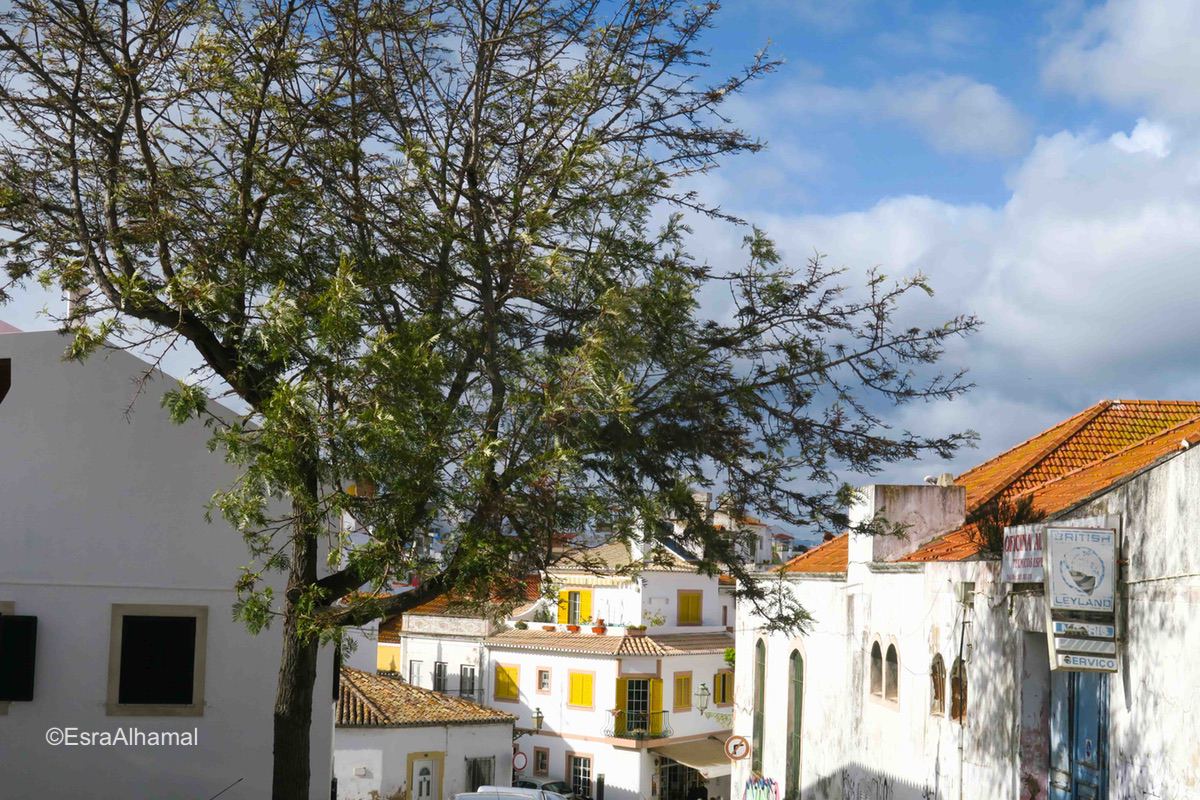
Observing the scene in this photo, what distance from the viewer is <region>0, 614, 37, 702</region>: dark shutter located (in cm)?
1480

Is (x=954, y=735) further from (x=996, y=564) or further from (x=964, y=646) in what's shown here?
(x=996, y=564)

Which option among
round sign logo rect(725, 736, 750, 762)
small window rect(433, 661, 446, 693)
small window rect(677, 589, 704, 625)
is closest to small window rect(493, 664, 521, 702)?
small window rect(433, 661, 446, 693)

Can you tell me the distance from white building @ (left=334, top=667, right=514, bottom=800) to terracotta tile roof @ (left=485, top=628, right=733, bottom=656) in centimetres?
1267

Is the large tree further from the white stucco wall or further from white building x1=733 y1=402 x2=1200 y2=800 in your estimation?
the white stucco wall

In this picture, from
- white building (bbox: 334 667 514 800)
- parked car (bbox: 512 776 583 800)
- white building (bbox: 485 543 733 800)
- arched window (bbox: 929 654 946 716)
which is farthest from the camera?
white building (bbox: 485 543 733 800)

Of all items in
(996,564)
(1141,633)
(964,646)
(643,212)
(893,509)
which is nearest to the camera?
(1141,633)

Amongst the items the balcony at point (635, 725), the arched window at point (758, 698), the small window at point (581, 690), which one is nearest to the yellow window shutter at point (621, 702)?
the balcony at point (635, 725)

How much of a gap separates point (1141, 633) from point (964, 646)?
15.3 feet

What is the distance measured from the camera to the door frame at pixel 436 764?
3541 cm

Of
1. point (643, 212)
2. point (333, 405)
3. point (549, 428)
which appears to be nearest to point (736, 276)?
point (643, 212)

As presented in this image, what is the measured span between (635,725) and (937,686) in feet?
119

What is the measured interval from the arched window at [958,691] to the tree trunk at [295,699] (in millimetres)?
7213

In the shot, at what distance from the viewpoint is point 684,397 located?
462 inches

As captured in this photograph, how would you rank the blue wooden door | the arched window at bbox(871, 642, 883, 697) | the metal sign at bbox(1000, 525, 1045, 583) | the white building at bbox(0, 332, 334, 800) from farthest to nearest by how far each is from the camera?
the arched window at bbox(871, 642, 883, 697) < the white building at bbox(0, 332, 334, 800) < the metal sign at bbox(1000, 525, 1045, 583) < the blue wooden door
